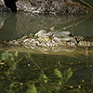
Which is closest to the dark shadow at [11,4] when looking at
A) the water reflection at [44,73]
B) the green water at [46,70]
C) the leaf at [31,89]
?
the green water at [46,70]

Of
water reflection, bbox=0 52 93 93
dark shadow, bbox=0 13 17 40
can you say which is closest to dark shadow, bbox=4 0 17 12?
dark shadow, bbox=0 13 17 40

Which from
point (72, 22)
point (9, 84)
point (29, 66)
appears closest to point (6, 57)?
point (29, 66)

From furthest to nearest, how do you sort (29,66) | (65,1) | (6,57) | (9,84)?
(65,1) < (6,57) < (29,66) < (9,84)

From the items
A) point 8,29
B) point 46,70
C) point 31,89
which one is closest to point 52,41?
point 46,70

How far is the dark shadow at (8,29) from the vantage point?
28.2 feet

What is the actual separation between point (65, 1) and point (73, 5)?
68 centimetres

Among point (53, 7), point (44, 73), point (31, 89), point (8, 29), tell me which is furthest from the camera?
point (53, 7)

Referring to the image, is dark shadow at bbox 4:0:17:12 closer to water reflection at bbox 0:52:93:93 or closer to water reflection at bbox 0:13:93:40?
water reflection at bbox 0:13:93:40

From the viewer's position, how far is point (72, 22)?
39.4 feet

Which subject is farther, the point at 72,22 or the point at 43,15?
the point at 43,15

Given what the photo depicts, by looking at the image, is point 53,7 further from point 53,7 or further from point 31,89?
point 31,89

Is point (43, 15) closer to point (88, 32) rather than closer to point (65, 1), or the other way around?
point (65, 1)

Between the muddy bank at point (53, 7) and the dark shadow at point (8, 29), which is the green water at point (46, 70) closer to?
the dark shadow at point (8, 29)

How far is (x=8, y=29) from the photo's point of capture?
985 cm
